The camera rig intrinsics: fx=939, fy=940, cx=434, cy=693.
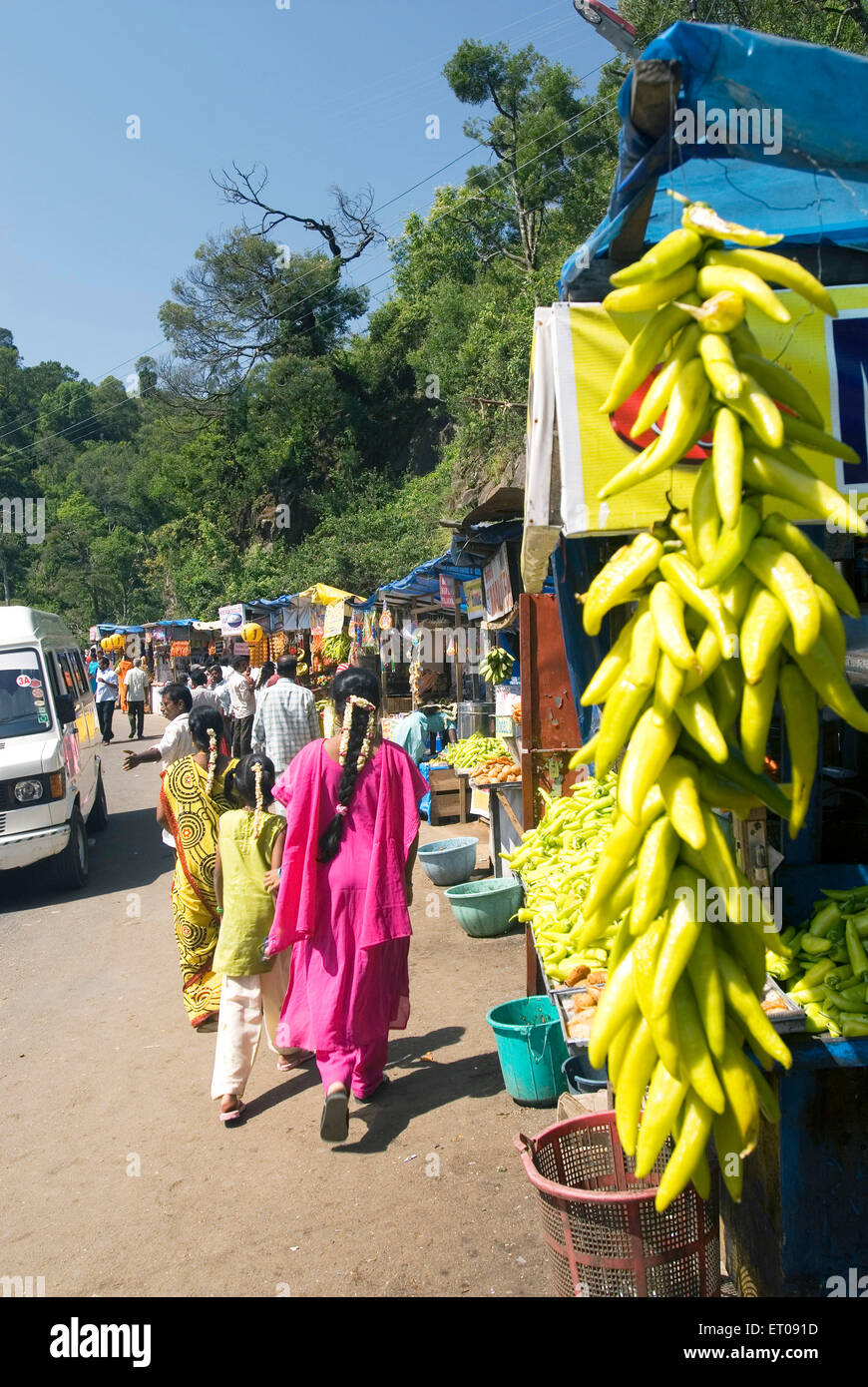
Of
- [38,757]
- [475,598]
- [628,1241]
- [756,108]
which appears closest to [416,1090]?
[628,1241]

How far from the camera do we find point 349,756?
165 inches

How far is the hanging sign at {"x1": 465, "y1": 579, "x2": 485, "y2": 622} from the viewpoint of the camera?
9.82 m

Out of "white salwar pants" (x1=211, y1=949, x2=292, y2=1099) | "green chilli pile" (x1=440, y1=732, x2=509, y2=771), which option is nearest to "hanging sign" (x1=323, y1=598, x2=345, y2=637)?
"green chilli pile" (x1=440, y1=732, x2=509, y2=771)

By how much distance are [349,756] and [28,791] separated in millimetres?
5090

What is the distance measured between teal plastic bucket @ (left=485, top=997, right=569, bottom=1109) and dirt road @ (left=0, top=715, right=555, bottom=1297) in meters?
0.10

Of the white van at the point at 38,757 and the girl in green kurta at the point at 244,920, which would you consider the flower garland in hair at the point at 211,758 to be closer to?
the girl in green kurta at the point at 244,920

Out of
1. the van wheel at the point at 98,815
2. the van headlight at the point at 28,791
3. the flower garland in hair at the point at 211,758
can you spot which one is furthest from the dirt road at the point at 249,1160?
the van wheel at the point at 98,815

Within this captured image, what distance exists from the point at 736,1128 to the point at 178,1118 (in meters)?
3.49

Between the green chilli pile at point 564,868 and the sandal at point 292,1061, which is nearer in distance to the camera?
the green chilli pile at point 564,868

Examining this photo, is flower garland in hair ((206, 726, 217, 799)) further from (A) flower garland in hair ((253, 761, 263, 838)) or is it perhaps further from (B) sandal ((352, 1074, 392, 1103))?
(B) sandal ((352, 1074, 392, 1103))

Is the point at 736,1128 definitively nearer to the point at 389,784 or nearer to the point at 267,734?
the point at 389,784

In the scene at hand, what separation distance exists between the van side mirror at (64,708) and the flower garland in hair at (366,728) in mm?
5429

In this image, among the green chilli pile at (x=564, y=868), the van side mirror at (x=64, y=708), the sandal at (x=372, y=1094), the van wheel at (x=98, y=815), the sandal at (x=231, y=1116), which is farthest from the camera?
the van wheel at (x=98, y=815)

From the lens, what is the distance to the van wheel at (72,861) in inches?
349
